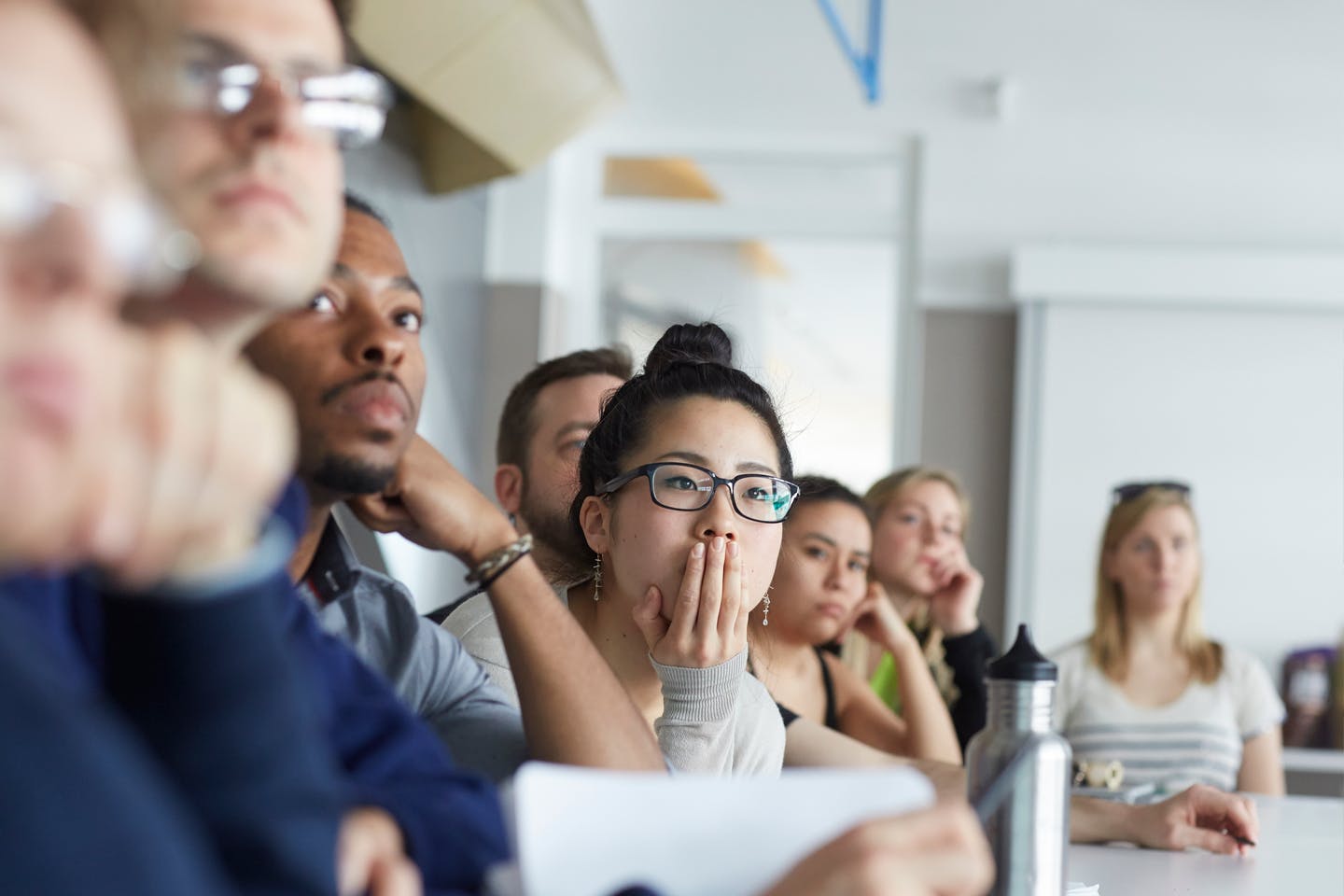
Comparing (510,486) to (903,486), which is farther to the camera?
(903,486)

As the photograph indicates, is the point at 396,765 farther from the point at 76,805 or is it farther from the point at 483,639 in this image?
the point at 483,639

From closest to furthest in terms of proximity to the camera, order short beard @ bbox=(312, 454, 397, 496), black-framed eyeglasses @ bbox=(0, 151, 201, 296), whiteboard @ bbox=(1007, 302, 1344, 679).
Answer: black-framed eyeglasses @ bbox=(0, 151, 201, 296), short beard @ bbox=(312, 454, 397, 496), whiteboard @ bbox=(1007, 302, 1344, 679)

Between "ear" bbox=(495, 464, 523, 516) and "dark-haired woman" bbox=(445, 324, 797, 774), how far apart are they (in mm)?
653

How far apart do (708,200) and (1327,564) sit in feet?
8.58

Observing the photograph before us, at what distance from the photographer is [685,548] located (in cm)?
146

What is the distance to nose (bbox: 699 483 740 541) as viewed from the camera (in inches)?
56.6

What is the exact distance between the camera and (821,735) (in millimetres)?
2084

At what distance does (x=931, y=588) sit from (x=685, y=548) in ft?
6.16

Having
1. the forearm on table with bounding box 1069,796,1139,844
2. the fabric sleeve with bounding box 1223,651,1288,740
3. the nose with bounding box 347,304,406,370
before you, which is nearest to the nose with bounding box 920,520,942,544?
the fabric sleeve with bounding box 1223,651,1288,740

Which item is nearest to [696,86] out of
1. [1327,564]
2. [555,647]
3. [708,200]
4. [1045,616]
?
[708,200]

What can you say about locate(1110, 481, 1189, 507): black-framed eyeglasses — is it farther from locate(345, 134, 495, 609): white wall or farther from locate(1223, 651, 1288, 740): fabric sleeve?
locate(345, 134, 495, 609): white wall

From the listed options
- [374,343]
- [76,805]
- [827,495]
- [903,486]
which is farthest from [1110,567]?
[76,805]

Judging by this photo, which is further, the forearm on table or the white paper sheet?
the forearm on table

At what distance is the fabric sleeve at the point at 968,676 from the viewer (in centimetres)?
299
